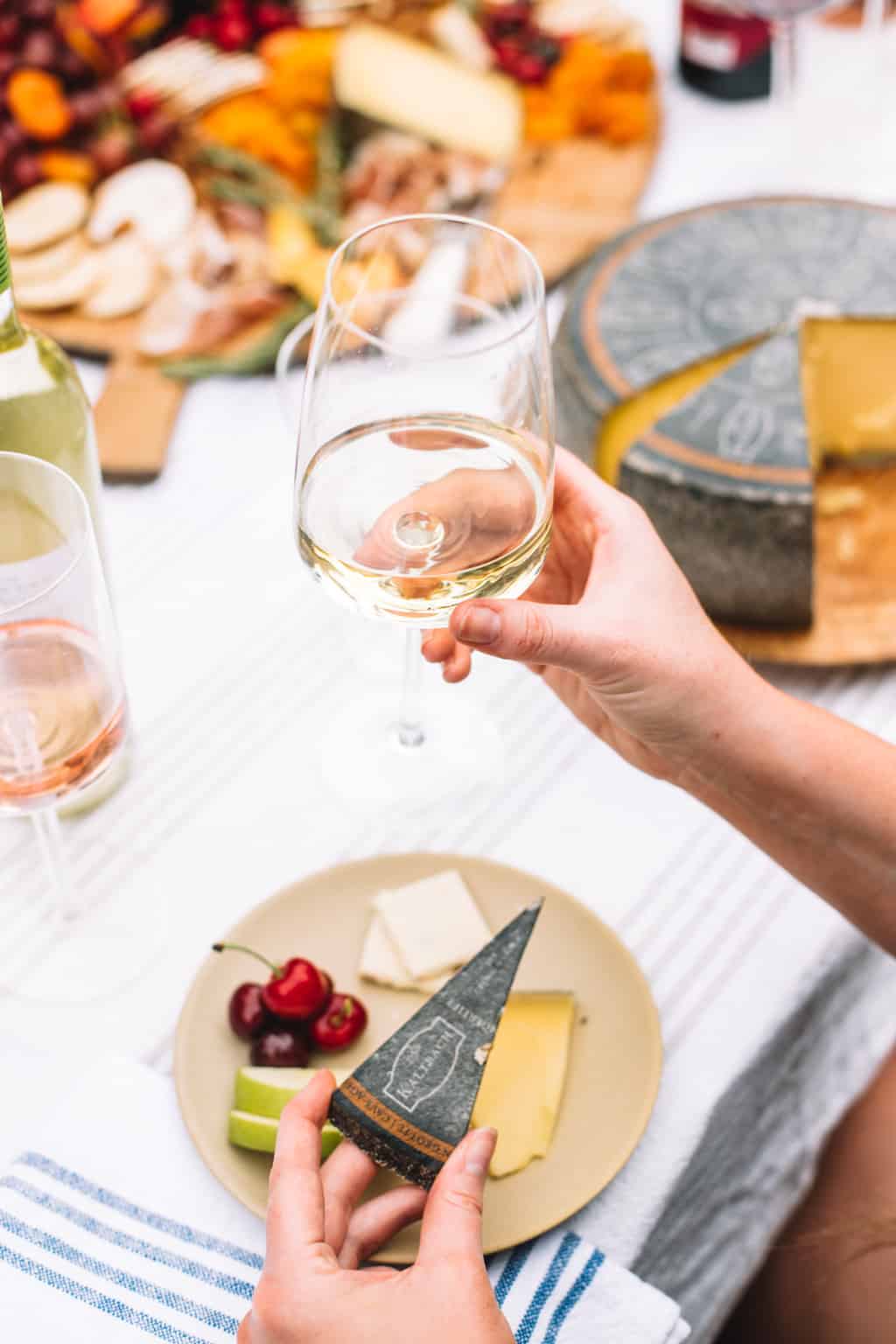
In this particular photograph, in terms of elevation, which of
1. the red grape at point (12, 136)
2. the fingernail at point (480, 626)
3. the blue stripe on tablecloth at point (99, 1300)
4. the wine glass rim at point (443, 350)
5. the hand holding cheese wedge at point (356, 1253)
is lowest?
the blue stripe on tablecloth at point (99, 1300)

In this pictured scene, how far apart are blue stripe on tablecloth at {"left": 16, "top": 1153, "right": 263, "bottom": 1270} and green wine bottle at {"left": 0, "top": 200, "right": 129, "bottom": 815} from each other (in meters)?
0.22

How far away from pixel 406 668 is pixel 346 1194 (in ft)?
1.32

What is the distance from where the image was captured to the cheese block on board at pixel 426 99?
5.40ft

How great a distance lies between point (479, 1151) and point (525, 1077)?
11 centimetres

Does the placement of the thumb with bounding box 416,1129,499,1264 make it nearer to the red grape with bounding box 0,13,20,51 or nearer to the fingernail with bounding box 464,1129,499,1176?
the fingernail with bounding box 464,1129,499,1176

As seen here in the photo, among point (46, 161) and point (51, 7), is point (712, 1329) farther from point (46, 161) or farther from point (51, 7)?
point (51, 7)

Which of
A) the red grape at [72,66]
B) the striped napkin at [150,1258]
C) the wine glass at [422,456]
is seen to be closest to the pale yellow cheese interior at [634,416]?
the wine glass at [422,456]

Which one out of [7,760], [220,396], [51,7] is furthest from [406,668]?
[51,7]

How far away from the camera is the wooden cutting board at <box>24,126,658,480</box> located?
1308 millimetres

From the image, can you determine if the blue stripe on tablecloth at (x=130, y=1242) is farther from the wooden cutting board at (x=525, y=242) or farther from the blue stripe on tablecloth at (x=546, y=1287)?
the wooden cutting board at (x=525, y=242)

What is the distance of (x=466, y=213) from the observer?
5.22ft

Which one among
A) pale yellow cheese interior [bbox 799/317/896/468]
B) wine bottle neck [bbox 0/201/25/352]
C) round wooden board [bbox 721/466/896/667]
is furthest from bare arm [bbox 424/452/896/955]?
pale yellow cheese interior [bbox 799/317/896/468]

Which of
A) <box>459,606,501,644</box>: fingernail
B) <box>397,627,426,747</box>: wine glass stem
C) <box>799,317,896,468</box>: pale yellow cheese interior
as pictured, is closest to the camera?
<box>459,606,501,644</box>: fingernail

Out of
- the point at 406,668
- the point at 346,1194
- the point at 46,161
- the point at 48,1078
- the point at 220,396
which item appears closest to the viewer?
the point at 346,1194
